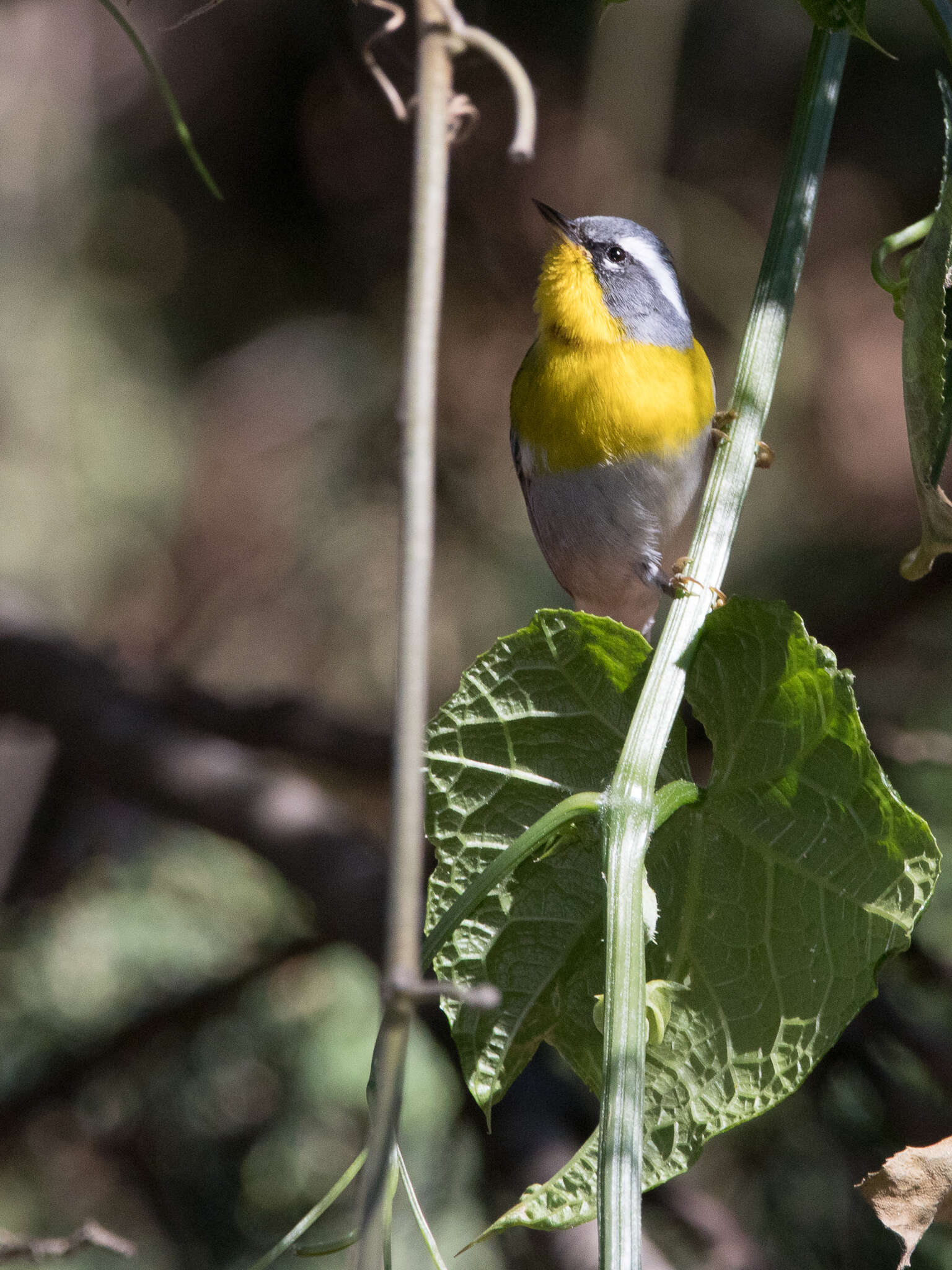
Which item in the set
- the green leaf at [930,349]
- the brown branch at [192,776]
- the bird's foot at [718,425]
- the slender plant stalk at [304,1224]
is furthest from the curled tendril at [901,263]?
the brown branch at [192,776]

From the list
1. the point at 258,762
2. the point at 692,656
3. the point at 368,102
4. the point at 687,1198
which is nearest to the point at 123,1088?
the point at 258,762

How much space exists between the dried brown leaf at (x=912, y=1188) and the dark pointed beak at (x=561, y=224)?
1295 mm

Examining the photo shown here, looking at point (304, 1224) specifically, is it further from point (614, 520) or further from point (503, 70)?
point (614, 520)

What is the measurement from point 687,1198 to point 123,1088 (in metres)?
1.05

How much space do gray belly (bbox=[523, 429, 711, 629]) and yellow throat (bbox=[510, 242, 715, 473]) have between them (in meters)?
0.02

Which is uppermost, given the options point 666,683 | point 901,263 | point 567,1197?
point 901,263

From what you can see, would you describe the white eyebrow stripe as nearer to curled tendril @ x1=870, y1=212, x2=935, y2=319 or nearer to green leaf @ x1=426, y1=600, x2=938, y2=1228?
curled tendril @ x1=870, y1=212, x2=935, y2=319

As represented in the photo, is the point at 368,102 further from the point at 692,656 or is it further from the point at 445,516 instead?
the point at 692,656

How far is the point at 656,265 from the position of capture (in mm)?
1871

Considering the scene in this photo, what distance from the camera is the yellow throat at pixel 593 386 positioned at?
A: 1.61m

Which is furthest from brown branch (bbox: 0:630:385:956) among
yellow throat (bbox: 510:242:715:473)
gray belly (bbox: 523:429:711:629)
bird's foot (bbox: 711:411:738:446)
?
bird's foot (bbox: 711:411:738:446)

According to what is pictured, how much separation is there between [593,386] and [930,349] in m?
0.89

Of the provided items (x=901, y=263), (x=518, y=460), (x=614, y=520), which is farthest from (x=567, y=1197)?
(x=518, y=460)

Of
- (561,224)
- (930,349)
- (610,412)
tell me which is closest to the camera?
(930,349)
